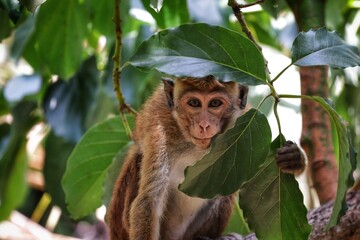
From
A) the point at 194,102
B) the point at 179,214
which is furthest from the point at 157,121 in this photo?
the point at 179,214

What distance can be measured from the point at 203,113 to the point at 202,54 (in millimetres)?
700

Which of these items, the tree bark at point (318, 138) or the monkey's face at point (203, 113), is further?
the tree bark at point (318, 138)

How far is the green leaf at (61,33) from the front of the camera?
3.02 meters

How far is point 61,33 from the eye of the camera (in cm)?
313

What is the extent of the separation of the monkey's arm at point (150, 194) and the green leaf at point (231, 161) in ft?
2.36

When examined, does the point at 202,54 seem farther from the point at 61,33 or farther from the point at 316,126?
the point at 61,33

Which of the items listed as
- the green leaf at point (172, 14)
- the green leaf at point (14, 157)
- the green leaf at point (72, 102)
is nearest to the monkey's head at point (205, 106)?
the green leaf at point (172, 14)

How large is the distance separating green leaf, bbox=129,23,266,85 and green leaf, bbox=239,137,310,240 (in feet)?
0.90

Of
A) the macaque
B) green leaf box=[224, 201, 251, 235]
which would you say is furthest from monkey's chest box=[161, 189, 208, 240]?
green leaf box=[224, 201, 251, 235]

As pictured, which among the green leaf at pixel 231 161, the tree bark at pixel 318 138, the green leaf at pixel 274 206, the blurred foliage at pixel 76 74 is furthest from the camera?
the blurred foliage at pixel 76 74

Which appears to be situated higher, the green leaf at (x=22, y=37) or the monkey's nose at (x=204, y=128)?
the green leaf at (x=22, y=37)

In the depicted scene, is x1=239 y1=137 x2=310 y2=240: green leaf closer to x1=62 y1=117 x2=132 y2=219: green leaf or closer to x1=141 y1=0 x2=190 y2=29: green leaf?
x1=141 y1=0 x2=190 y2=29: green leaf

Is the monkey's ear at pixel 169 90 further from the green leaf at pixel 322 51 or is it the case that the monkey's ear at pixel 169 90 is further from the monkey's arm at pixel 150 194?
the green leaf at pixel 322 51

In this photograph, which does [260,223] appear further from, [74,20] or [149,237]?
[74,20]
